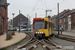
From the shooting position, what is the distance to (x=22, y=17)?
86.6 meters

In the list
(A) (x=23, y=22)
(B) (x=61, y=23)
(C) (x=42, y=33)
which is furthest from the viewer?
(A) (x=23, y=22)

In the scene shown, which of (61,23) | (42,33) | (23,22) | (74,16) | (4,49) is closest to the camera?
(4,49)

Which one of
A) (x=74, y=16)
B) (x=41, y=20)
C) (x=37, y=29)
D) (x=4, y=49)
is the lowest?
(x=4, y=49)

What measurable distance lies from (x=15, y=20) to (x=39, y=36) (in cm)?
7288

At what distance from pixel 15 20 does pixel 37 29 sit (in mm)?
72788

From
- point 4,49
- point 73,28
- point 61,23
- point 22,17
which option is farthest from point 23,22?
point 4,49

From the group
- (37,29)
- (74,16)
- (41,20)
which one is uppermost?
(74,16)

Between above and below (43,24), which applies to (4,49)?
below

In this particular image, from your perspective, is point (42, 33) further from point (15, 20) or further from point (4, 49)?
point (15, 20)

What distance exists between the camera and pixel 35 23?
1555 centimetres

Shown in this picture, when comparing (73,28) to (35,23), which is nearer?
(35,23)

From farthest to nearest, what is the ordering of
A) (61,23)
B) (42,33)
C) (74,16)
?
1. (61,23)
2. (74,16)
3. (42,33)

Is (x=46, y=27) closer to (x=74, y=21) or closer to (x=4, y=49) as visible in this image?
(x=4, y=49)

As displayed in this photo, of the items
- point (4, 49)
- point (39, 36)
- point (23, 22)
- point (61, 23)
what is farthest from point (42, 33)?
point (23, 22)
